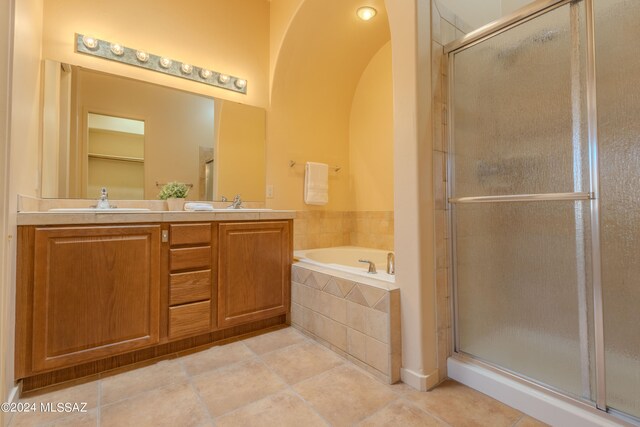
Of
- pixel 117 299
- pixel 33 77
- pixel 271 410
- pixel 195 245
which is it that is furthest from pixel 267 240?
pixel 33 77

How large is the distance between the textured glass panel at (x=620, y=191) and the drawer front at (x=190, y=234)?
1.94 meters

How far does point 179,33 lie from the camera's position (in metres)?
2.39

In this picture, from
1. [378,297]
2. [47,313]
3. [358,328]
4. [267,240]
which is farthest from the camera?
[267,240]

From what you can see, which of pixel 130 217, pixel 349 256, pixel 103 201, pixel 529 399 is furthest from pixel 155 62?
pixel 529 399

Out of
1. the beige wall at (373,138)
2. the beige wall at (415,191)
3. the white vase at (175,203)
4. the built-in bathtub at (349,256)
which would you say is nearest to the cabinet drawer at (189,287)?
the white vase at (175,203)

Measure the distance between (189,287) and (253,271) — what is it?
42 centimetres

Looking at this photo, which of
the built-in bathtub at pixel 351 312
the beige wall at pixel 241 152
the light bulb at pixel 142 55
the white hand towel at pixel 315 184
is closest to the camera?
the built-in bathtub at pixel 351 312

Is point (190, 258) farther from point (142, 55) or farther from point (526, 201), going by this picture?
point (526, 201)

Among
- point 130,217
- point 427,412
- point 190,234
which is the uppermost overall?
point 130,217

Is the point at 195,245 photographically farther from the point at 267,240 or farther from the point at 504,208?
the point at 504,208

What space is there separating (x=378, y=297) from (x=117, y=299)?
1.37 metres

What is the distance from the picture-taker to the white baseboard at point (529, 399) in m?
1.13

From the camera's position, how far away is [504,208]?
1439 mm

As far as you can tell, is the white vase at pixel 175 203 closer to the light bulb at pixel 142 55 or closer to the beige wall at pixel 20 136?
the beige wall at pixel 20 136
